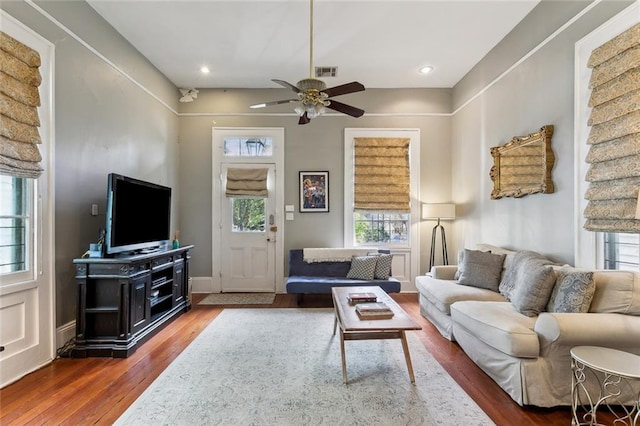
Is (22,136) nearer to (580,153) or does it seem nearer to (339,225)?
(339,225)

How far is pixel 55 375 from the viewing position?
7.89 feet

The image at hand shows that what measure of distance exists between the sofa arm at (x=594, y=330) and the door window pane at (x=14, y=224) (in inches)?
151

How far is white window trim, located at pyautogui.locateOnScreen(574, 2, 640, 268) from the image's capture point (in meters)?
2.47

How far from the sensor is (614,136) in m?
2.22

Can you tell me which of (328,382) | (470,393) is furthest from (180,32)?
(470,393)

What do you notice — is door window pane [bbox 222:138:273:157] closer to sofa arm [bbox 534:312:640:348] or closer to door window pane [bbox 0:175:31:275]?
door window pane [bbox 0:175:31:275]

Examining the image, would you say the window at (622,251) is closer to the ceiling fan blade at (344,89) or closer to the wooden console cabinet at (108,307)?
the ceiling fan blade at (344,89)

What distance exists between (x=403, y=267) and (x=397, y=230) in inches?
24.1

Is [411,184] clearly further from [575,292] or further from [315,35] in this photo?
[575,292]

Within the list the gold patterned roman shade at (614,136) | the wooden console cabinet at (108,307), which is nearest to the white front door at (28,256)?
the wooden console cabinet at (108,307)

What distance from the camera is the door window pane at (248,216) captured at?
5016mm

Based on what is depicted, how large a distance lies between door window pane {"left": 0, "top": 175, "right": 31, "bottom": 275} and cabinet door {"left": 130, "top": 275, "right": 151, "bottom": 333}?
2.65 ft

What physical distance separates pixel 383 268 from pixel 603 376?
8.62ft

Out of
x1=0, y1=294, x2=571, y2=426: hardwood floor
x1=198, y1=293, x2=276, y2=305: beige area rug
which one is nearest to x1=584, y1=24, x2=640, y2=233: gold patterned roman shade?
x1=0, y1=294, x2=571, y2=426: hardwood floor
